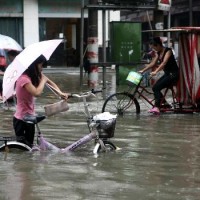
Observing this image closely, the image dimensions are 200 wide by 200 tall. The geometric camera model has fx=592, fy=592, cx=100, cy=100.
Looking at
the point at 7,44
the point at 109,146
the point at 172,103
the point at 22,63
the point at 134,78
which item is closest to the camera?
the point at 22,63

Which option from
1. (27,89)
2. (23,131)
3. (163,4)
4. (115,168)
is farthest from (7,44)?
(115,168)

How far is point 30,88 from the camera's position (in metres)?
8.17

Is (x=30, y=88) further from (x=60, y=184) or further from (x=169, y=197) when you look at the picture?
(x=169, y=197)

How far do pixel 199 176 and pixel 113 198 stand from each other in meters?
1.50

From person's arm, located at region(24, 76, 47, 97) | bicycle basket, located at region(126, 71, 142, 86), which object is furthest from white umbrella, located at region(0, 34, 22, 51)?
person's arm, located at region(24, 76, 47, 97)

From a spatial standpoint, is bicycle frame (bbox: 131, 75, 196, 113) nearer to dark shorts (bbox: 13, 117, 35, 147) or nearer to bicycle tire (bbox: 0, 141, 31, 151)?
dark shorts (bbox: 13, 117, 35, 147)

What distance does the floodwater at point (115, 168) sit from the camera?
6.53 meters

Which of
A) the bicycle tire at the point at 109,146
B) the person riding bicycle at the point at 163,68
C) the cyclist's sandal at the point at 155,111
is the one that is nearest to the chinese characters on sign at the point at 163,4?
the person riding bicycle at the point at 163,68

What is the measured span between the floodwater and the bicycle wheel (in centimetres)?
187

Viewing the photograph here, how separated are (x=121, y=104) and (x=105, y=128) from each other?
5.02m

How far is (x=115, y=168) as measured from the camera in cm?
776

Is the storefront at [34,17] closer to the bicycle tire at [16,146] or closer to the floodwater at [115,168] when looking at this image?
the floodwater at [115,168]

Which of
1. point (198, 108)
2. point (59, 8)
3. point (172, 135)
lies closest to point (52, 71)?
point (59, 8)

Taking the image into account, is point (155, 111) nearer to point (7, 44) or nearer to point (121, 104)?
point (121, 104)
